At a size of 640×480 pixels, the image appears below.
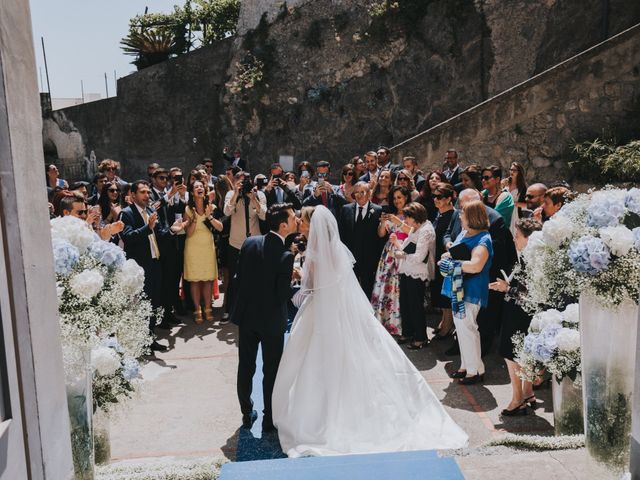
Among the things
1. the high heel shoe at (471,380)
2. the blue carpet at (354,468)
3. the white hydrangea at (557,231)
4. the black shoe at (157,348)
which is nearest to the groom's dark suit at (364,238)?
the high heel shoe at (471,380)

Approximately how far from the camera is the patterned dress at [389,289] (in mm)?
7703

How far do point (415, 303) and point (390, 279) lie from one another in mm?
538

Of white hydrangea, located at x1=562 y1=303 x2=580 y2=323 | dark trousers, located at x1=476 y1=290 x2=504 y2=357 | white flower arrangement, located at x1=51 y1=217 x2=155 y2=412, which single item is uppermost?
white flower arrangement, located at x1=51 y1=217 x2=155 y2=412

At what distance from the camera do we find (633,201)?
3676 millimetres

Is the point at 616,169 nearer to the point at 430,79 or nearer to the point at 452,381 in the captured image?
the point at 452,381

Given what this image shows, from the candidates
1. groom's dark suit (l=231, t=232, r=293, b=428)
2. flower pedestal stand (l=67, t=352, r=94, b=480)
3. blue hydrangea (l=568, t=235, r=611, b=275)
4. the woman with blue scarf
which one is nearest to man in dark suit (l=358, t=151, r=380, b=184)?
the woman with blue scarf

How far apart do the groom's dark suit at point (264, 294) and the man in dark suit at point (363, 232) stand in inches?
113

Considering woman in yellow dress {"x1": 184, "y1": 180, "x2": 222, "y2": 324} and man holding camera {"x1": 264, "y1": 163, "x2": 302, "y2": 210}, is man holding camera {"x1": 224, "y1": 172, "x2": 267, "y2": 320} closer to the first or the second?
woman in yellow dress {"x1": 184, "y1": 180, "x2": 222, "y2": 324}

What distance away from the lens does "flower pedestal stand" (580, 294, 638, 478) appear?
3.55 meters

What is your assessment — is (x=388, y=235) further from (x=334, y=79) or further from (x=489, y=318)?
(x=334, y=79)

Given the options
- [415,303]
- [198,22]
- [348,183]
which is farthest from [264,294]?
[198,22]

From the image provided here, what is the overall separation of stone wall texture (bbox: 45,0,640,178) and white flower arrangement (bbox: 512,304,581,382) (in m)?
12.4

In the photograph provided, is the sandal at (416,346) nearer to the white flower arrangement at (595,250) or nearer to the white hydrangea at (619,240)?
the white flower arrangement at (595,250)

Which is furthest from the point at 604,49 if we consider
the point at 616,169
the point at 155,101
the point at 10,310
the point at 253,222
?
the point at 155,101
